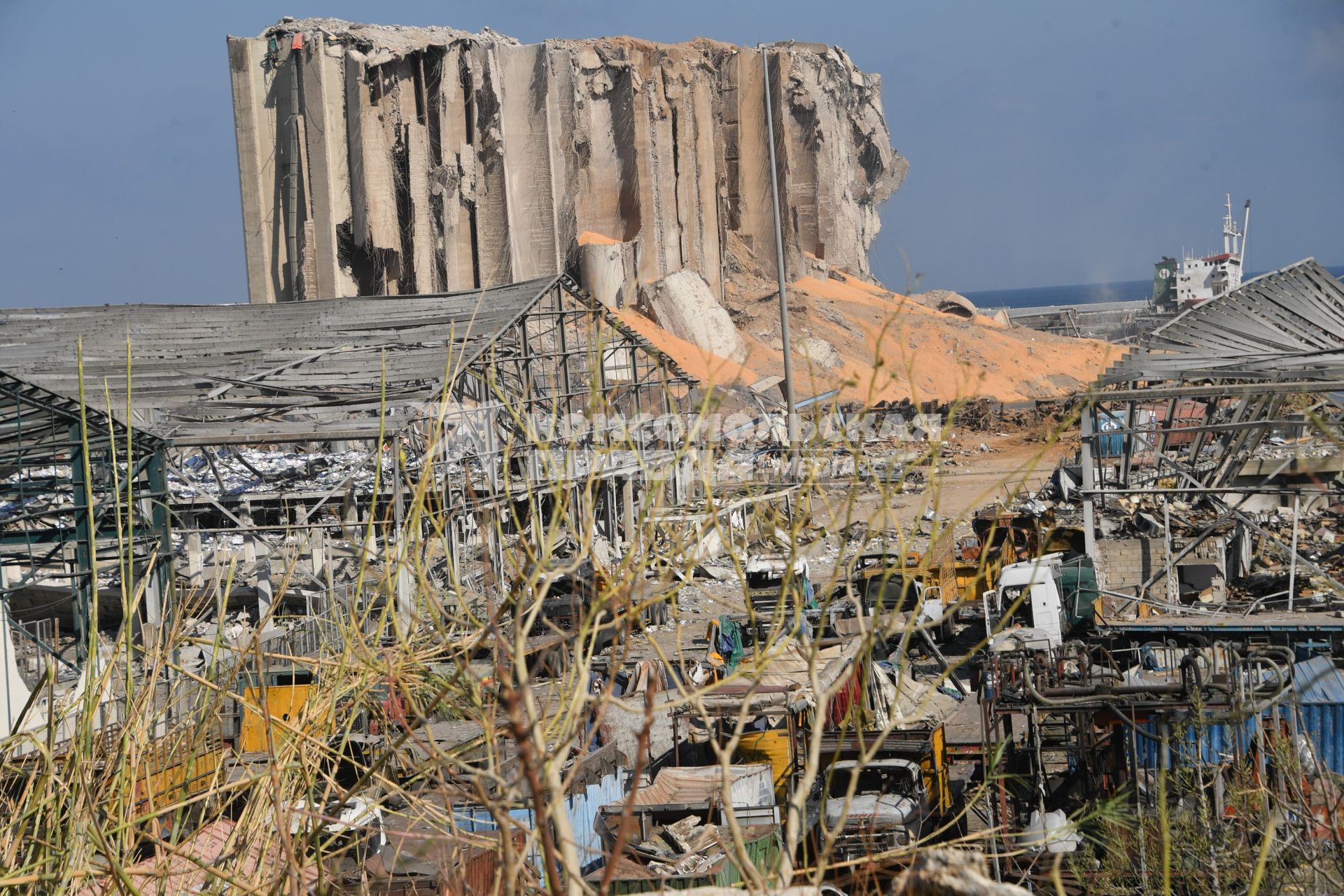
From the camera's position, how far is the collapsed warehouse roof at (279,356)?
17.6m

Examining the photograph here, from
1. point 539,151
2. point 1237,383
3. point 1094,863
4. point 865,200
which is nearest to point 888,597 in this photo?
point 1237,383

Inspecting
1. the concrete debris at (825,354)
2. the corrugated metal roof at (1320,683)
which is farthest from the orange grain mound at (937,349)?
the corrugated metal roof at (1320,683)

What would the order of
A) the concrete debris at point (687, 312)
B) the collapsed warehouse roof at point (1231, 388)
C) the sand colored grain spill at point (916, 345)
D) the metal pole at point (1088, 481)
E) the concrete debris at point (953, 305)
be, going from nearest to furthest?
the collapsed warehouse roof at point (1231, 388) → the metal pole at point (1088, 481) → the sand colored grain spill at point (916, 345) → the concrete debris at point (687, 312) → the concrete debris at point (953, 305)

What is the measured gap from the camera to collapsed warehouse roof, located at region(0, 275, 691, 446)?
57.7ft

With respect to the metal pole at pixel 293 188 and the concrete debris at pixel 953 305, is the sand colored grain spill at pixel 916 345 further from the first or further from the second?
the metal pole at pixel 293 188

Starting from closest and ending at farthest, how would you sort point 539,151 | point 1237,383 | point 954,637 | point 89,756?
point 89,756, point 1237,383, point 954,637, point 539,151

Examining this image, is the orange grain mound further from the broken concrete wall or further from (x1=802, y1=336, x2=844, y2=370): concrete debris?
the broken concrete wall

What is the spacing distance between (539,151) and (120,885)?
55.4 metres

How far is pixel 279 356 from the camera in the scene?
68.4ft

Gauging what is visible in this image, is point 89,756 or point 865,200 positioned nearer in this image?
point 89,756

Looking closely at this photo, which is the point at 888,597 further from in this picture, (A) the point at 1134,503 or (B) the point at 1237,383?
(A) the point at 1134,503

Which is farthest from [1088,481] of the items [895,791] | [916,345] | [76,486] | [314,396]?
[916,345]

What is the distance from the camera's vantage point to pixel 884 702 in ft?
32.0

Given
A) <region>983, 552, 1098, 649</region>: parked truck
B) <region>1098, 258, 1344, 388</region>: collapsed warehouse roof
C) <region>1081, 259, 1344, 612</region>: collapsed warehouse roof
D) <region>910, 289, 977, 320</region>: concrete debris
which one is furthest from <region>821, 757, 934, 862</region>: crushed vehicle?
<region>910, 289, 977, 320</region>: concrete debris
